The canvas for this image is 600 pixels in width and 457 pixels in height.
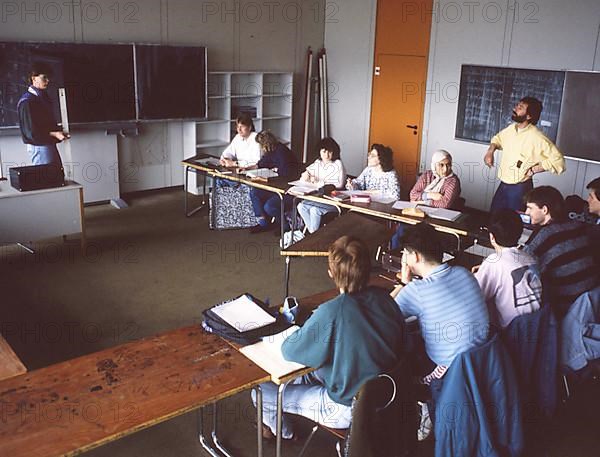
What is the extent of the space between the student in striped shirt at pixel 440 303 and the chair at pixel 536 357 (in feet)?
0.93

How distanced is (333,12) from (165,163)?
3.64m

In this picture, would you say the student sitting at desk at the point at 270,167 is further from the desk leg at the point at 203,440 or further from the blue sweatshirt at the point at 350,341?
the blue sweatshirt at the point at 350,341

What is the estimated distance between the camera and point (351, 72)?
9.35 metres

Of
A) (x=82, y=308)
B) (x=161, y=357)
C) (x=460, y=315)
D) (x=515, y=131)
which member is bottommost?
(x=82, y=308)

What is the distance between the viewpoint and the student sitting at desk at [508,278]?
3119 mm

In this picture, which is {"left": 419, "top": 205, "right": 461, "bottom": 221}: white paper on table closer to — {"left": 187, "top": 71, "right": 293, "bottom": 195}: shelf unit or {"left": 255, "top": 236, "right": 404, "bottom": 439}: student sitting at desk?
{"left": 255, "top": 236, "right": 404, "bottom": 439}: student sitting at desk

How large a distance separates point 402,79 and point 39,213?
5312 mm

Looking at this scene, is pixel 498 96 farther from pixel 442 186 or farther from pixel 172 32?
pixel 172 32

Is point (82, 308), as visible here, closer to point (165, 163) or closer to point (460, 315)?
point (460, 315)

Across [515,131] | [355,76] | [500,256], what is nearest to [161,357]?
[500,256]

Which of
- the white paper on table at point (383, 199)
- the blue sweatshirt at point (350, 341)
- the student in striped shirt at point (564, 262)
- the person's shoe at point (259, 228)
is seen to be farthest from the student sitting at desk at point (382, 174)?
the blue sweatshirt at point (350, 341)

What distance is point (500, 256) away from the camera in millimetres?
3211

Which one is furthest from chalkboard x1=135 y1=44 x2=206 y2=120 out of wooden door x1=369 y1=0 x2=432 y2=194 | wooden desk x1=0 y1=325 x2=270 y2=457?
wooden desk x1=0 y1=325 x2=270 y2=457

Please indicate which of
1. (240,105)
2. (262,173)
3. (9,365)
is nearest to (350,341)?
(9,365)
